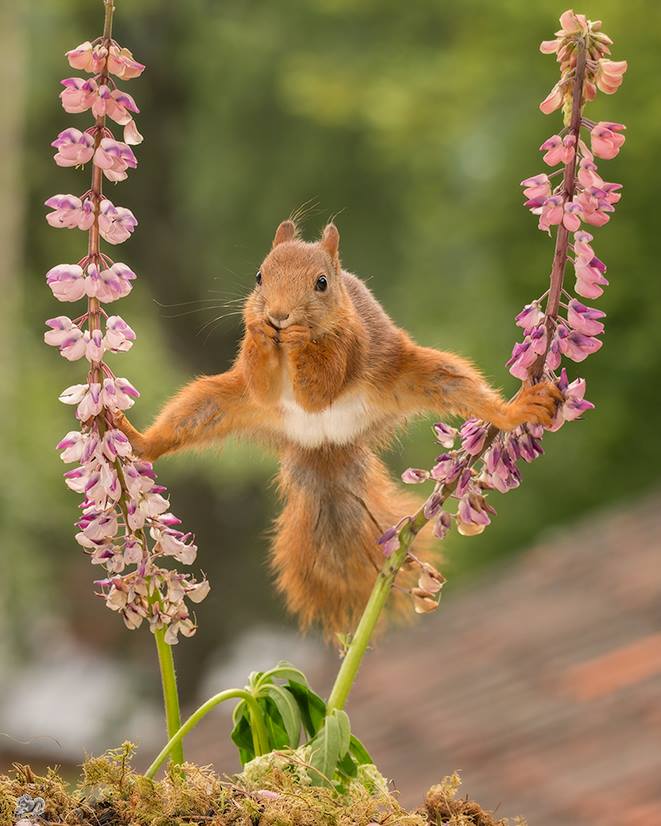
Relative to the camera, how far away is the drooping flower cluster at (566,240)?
1042 millimetres

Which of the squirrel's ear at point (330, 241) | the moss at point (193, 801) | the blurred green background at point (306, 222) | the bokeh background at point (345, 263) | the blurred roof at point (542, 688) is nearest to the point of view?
the moss at point (193, 801)

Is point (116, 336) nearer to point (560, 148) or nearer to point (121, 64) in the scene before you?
point (121, 64)

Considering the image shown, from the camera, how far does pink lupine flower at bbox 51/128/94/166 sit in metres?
1.01

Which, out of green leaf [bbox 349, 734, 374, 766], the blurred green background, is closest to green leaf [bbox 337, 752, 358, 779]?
green leaf [bbox 349, 734, 374, 766]

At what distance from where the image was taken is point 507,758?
3.57m

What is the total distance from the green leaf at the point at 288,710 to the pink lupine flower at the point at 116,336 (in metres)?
0.29

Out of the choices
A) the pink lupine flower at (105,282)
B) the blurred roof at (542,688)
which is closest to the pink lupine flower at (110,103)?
the pink lupine flower at (105,282)

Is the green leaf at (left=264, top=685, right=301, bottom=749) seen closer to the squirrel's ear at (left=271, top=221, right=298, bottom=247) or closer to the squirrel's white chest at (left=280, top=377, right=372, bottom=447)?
the squirrel's white chest at (left=280, top=377, right=372, bottom=447)

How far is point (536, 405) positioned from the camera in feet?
3.40

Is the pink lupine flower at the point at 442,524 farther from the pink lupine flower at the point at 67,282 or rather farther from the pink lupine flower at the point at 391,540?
the pink lupine flower at the point at 67,282

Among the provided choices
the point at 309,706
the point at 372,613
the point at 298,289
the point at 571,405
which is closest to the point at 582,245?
the point at 571,405

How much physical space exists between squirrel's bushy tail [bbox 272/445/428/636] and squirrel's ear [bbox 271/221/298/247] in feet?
0.57

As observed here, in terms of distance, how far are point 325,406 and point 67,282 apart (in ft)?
0.76

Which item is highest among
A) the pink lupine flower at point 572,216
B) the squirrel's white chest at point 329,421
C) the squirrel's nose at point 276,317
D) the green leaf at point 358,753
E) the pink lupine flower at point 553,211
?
the squirrel's nose at point 276,317
